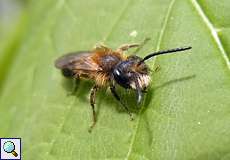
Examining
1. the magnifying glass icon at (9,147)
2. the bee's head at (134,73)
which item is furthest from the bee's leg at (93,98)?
the magnifying glass icon at (9,147)

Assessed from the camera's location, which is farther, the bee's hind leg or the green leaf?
the bee's hind leg

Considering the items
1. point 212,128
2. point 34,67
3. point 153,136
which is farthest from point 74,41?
point 212,128

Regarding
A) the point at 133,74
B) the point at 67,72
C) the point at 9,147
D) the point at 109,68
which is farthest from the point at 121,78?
the point at 9,147

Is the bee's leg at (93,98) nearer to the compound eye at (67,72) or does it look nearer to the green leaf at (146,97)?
the green leaf at (146,97)

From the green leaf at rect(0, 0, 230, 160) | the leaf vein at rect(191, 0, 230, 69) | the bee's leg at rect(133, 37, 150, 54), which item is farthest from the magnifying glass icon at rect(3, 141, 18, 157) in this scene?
Result: the leaf vein at rect(191, 0, 230, 69)

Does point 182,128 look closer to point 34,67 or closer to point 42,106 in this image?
point 42,106

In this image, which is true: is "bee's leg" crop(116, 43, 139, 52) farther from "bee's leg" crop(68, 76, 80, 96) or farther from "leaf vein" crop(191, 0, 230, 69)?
"leaf vein" crop(191, 0, 230, 69)
